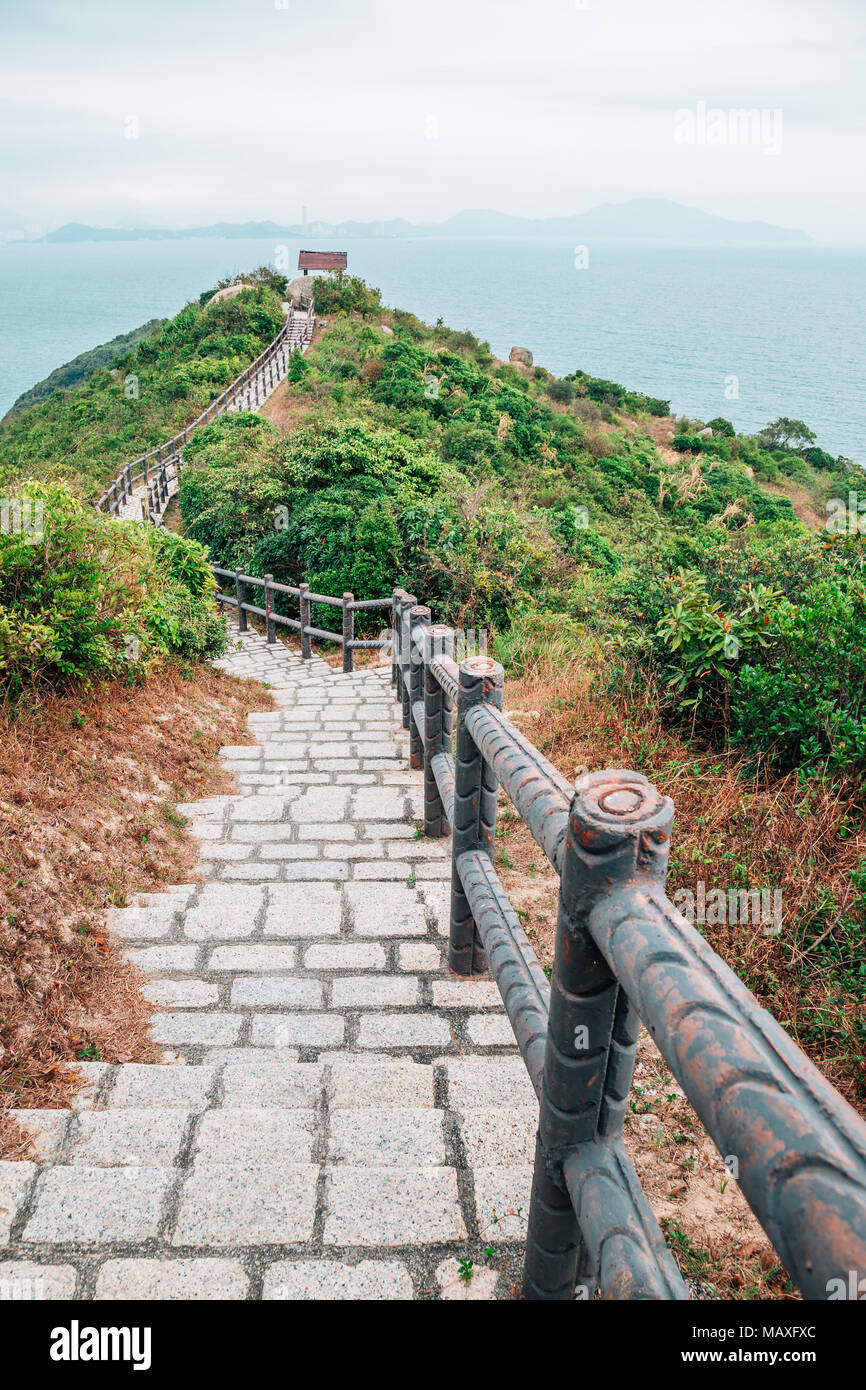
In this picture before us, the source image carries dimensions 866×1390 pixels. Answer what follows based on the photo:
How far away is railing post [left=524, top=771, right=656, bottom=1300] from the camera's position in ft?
3.72

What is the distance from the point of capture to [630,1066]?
53.7 inches

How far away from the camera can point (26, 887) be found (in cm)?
325

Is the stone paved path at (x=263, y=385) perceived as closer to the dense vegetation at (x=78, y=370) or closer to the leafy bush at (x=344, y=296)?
the leafy bush at (x=344, y=296)

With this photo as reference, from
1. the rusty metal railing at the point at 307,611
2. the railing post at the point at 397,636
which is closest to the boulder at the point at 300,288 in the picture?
the rusty metal railing at the point at 307,611

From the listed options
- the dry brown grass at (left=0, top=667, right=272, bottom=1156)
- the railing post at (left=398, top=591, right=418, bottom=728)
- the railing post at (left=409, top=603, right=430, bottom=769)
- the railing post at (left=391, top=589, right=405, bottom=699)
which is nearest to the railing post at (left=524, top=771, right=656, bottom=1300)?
the dry brown grass at (left=0, top=667, right=272, bottom=1156)

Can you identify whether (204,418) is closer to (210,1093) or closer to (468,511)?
(468,511)

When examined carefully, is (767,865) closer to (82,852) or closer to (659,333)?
(82,852)

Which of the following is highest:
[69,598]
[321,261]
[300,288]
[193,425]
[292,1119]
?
[321,261]

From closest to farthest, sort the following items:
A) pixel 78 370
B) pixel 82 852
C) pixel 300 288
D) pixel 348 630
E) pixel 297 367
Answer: pixel 82 852, pixel 348 630, pixel 297 367, pixel 300 288, pixel 78 370

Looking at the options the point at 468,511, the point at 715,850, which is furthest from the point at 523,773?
the point at 468,511

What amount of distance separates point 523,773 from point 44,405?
3960cm

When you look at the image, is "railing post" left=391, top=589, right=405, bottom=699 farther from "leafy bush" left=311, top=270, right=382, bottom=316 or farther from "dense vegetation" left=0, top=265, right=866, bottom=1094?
"leafy bush" left=311, top=270, right=382, bottom=316

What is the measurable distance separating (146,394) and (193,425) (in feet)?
20.3

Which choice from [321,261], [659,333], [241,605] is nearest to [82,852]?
[241,605]
